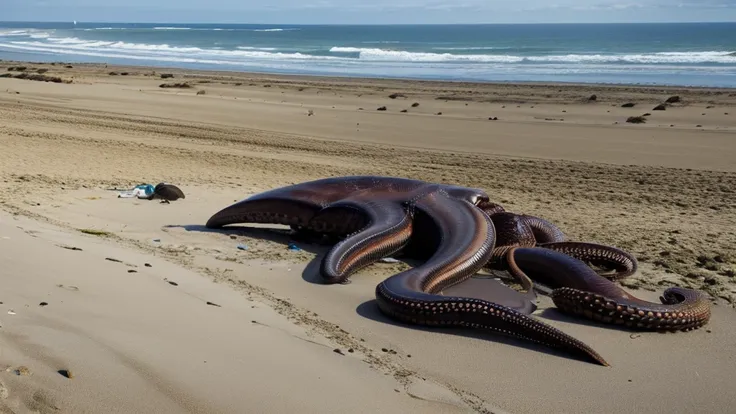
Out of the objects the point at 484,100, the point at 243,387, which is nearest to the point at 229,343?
the point at 243,387

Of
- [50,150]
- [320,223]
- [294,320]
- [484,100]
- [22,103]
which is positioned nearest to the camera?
[294,320]

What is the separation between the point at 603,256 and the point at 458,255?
147 centimetres

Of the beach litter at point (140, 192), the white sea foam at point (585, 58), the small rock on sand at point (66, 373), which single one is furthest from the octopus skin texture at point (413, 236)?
the white sea foam at point (585, 58)

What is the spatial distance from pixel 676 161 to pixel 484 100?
1233 cm

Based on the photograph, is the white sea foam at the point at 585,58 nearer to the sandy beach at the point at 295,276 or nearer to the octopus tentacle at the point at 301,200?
the sandy beach at the point at 295,276

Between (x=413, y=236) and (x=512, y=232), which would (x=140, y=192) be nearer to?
(x=413, y=236)

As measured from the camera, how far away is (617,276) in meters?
6.81

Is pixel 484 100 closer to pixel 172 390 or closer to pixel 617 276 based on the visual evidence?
pixel 617 276

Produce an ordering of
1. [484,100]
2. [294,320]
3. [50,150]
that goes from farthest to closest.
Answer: [484,100] → [50,150] → [294,320]

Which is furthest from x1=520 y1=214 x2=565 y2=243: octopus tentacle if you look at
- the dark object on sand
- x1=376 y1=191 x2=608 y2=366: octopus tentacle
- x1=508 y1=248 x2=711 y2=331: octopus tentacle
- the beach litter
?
the beach litter

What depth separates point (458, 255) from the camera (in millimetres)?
6535

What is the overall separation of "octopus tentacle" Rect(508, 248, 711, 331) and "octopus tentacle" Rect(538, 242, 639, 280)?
0.54 metres

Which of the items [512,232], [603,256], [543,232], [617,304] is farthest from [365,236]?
[617,304]

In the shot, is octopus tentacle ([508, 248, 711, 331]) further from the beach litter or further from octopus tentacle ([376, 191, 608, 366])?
the beach litter
